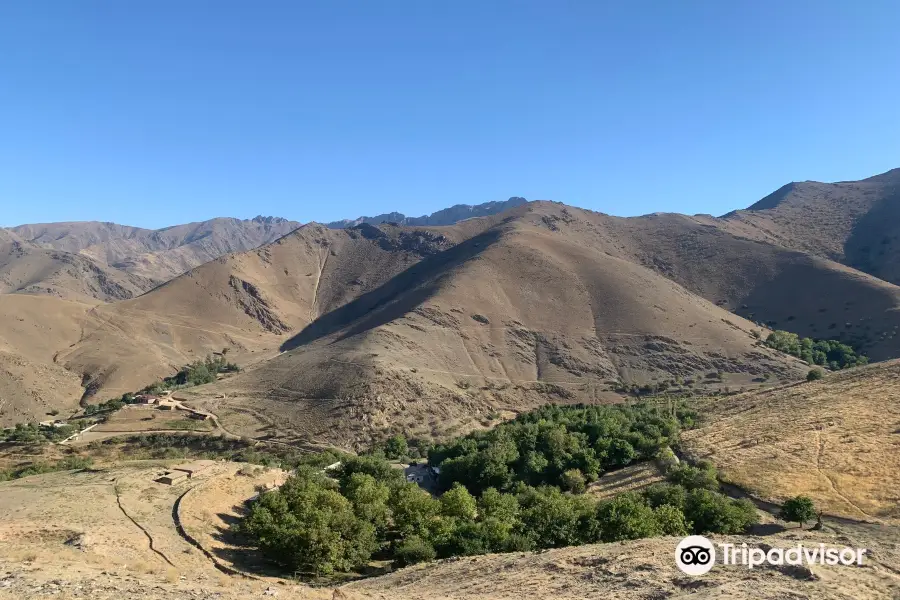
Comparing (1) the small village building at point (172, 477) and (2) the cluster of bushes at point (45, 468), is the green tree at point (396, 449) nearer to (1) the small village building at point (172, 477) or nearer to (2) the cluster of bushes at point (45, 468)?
(1) the small village building at point (172, 477)

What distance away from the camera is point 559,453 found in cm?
4691

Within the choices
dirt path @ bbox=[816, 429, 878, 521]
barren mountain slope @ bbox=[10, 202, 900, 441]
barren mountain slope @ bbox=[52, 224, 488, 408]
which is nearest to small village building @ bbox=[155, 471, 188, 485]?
barren mountain slope @ bbox=[10, 202, 900, 441]

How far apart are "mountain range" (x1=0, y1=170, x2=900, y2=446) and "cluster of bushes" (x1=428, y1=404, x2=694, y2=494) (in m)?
23.9

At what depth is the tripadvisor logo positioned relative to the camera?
1713 centimetres

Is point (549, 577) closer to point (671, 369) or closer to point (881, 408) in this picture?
point (881, 408)

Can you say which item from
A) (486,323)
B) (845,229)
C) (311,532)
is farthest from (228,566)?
(845,229)

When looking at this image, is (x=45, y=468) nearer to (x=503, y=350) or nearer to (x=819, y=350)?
(x=503, y=350)

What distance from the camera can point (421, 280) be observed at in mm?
154375

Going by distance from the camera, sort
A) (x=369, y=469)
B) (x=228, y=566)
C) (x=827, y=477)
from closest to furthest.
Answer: (x=228, y=566), (x=827, y=477), (x=369, y=469)

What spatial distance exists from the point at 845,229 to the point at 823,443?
176352mm

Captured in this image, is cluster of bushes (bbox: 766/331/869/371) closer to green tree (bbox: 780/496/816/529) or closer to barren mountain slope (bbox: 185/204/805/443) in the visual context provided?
barren mountain slope (bbox: 185/204/805/443)

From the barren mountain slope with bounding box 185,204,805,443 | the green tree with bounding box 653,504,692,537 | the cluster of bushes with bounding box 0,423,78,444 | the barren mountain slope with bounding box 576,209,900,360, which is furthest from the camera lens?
the barren mountain slope with bounding box 576,209,900,360

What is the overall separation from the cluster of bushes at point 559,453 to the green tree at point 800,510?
15.9 meters

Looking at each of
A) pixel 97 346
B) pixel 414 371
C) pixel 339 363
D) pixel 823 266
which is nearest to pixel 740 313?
pixel 823 266
